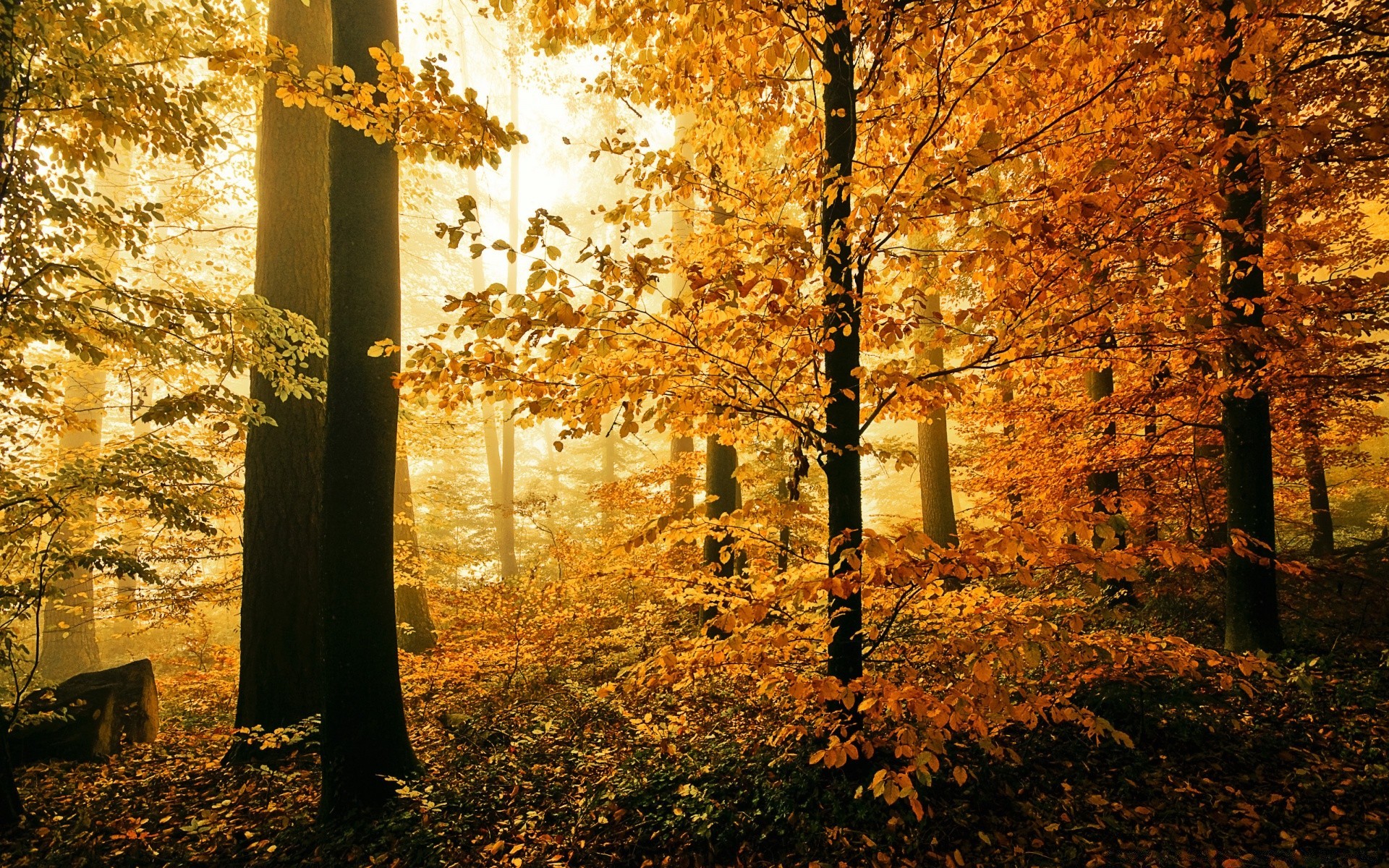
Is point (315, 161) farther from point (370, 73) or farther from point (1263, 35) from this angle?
point (1263, 35)

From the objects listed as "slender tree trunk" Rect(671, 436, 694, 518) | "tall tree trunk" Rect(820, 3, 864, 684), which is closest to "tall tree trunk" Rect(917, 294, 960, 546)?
"slender tree trunk" Rect(671, 436, 694, 518)

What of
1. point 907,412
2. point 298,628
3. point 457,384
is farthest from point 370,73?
Result: point 298,628

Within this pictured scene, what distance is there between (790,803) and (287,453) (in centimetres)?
576

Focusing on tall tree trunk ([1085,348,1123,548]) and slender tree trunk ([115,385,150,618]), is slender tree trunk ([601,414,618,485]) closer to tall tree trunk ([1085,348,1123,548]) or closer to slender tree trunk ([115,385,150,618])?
slender tree trunk ([115,385,150,618])

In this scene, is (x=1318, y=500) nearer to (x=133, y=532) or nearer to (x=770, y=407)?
(x=770, y=407)

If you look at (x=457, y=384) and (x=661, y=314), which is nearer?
(x=457, y=384)

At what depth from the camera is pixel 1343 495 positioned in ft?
53.8

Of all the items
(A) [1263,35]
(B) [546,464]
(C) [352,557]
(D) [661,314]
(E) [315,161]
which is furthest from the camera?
(B) [546,464]

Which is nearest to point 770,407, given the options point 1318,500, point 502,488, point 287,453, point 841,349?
point 841,349

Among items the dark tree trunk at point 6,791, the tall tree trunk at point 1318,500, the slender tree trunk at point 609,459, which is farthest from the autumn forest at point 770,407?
the slender tree trunk at point 609,459

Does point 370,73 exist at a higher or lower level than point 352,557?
higher

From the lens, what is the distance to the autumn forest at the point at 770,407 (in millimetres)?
3035

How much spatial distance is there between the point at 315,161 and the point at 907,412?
22.6ft

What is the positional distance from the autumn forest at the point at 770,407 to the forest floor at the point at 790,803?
0.04 meters
